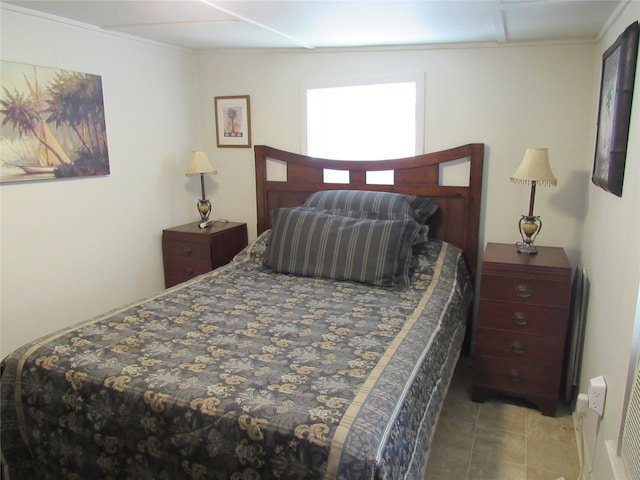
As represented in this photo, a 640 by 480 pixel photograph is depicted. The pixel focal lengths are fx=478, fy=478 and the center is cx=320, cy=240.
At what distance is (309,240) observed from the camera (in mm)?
2713

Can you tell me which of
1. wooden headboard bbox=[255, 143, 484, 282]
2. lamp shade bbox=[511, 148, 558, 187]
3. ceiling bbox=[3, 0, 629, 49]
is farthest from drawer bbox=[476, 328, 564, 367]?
ceiling bbox=[3, 0, 629, 49]

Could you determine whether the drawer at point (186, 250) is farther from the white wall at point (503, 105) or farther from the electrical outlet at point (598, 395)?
the electrical outlet at point (598, 395)

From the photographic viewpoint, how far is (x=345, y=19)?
2359mm

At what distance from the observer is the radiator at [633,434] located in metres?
1.21

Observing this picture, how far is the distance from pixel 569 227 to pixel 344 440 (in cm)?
219

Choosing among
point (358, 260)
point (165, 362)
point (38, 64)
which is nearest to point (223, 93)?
point (38, 64)

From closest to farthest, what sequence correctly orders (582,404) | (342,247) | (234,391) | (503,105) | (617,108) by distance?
(234,391), (617,108), (582,404), (342,247), (503,105)

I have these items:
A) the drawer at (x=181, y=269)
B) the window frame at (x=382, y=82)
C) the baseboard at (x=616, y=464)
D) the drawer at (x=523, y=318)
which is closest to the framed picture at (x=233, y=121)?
the window frame at (x=382, y=82)

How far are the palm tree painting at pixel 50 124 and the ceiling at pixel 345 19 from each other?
331mm

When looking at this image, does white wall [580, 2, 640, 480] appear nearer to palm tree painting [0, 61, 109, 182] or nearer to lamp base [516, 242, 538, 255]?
lamp base [516, 242, 538, 255]

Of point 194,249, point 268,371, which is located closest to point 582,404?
point 268,371

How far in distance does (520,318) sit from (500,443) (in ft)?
2.03

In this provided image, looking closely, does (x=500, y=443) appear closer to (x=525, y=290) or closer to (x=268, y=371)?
(x=525, y=290)

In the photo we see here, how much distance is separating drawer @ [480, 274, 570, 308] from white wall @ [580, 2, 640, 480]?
0.14 metres
